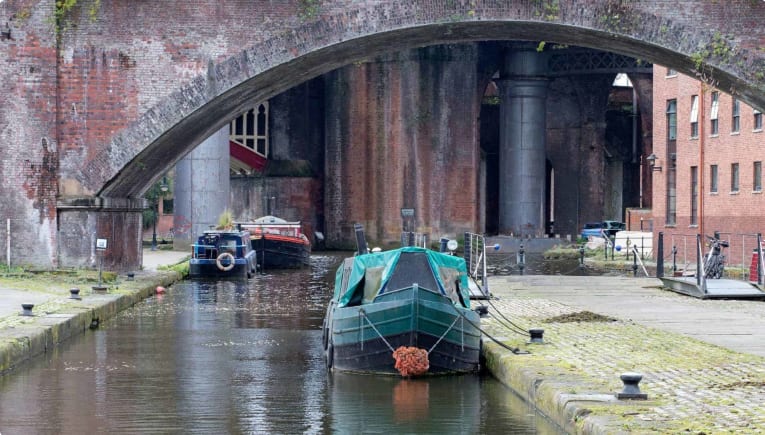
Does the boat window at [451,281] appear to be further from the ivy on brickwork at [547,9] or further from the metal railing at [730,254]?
the metal railing at [730,254]

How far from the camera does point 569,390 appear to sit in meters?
12.0

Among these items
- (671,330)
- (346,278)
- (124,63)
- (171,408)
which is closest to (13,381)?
(171,408)

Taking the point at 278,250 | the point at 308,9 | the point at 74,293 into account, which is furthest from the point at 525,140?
the point at 74,293

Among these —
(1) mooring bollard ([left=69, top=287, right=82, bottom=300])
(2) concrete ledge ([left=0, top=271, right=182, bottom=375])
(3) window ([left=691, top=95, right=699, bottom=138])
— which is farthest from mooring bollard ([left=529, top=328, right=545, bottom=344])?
(3) window ([left=691, top=95, right=699, bottom=138])

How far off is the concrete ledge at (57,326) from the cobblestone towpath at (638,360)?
5.31 meters

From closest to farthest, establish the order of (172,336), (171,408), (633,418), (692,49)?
(633,418)
(171,408)
(172,336)
(692,49)

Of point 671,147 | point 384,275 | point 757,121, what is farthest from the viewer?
point 671,147

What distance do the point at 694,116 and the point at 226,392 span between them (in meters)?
31.3

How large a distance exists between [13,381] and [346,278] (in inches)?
174

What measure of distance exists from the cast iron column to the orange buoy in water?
1770 inches

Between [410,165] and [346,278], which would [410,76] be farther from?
[346,278]

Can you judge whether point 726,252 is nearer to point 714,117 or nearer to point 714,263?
point 714,117

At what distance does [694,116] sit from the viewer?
4294 cm

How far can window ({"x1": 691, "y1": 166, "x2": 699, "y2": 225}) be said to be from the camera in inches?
1673
